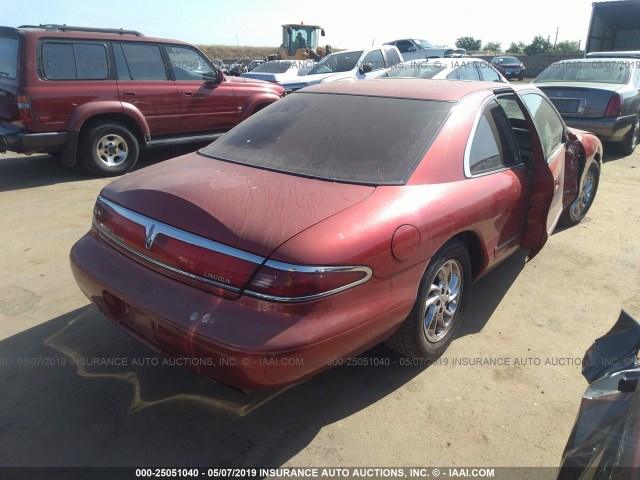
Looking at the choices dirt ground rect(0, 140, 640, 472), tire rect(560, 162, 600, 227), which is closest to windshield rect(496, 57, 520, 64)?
tire rect(560, 162, 600, 227)

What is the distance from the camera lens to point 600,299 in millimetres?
3699

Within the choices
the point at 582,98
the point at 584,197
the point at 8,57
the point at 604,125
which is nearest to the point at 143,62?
the point at 8,57

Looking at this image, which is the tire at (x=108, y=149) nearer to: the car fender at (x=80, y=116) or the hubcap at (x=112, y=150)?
the hubcap at (x=112, y=150)

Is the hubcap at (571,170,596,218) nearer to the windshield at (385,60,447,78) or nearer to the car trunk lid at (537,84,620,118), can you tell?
the car trunk lid at (537,84,620,118)

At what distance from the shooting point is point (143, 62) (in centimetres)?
711

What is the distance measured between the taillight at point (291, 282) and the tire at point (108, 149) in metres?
5.57

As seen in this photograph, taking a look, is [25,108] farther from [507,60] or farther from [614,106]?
[507,60]

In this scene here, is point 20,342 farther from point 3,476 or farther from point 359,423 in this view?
point 359,423

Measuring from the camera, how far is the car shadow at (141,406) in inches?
89.0

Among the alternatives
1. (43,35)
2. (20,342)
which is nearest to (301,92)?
(20,342)

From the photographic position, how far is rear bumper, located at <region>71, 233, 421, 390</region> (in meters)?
1.99

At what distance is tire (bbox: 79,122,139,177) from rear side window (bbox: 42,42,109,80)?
26.8 inches

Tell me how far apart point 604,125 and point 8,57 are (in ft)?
27.6

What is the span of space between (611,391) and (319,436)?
4.36 ft
